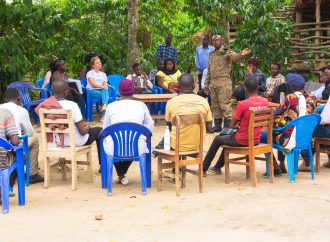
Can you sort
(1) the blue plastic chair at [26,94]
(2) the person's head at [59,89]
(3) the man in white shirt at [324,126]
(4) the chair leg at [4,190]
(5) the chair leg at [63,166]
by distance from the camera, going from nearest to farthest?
(4) the chair leg at [4,190] < (2) the person's head at [59,89] < (5) the chair leg at [63,166] < (3) the man in white shirt at [324,126] < (1) the blue plastic chair at [26,94]

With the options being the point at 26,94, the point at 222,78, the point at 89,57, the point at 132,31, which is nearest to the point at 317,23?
the point at 132,31

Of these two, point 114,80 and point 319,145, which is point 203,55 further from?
point 319,145

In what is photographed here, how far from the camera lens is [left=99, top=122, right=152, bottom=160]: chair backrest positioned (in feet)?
22.3

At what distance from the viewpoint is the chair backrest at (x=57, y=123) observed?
275 inches

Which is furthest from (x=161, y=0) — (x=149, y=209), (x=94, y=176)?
(x=149, y=209)

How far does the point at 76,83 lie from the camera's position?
37.9 ft

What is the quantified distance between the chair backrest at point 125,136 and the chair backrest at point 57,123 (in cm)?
39

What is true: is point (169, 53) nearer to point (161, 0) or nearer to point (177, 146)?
point (161, 0)

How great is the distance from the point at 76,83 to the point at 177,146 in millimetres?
5198

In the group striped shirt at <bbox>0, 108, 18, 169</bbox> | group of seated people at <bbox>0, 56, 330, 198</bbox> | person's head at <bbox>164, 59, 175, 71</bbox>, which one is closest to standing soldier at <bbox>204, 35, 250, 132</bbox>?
person's head at <bbox>164, 59, 175, 71</bbox>

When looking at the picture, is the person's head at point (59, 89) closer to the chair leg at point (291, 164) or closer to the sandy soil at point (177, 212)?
the sandy soil at point (177, 212)

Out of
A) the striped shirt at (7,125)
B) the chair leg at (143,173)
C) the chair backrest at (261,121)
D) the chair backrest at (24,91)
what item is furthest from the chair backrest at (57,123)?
the chair backrest at (24,91)

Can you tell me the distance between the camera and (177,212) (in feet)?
20.0

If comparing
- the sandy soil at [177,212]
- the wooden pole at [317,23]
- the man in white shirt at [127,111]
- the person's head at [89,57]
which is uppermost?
the wooden pole at [317,23]
